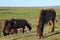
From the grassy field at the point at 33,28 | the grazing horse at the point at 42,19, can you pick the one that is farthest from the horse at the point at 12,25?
the grazing horse at the point at 42,19

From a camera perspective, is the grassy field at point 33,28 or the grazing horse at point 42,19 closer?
the grazing horse at point 42,19

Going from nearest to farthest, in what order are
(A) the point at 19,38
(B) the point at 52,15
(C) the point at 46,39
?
1. (C) the point at 46,39
2. (A) the point at 19,38
3. (B) the point at 52,15

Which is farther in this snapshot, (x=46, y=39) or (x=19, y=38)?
(x=19, y=38)

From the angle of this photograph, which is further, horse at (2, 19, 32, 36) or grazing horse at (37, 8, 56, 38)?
horse at (2, 19, 32, 36)

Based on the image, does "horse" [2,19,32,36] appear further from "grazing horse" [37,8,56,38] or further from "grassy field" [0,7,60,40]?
"grazing horse" [37,8,56,38]

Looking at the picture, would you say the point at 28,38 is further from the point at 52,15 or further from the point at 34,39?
the point at 52,15

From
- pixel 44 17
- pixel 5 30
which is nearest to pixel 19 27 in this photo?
pixel 5 30

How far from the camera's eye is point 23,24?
107 ft

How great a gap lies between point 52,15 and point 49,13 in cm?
105

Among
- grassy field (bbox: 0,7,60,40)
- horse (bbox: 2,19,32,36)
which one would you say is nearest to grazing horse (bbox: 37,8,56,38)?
grassy field (bbox: 0,7,60,40)

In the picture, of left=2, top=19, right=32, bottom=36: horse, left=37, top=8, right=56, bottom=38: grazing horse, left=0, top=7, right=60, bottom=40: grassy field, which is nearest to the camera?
left=37, top=8, right=56, bottom=38: grazing horse

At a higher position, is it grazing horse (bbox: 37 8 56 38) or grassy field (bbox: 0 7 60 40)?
grazing horse (bbox: 37 8 56 38)

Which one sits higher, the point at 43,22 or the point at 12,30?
the point at 43,22

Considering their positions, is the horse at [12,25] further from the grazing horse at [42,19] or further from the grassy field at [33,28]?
the grazing horse at [42,19]
